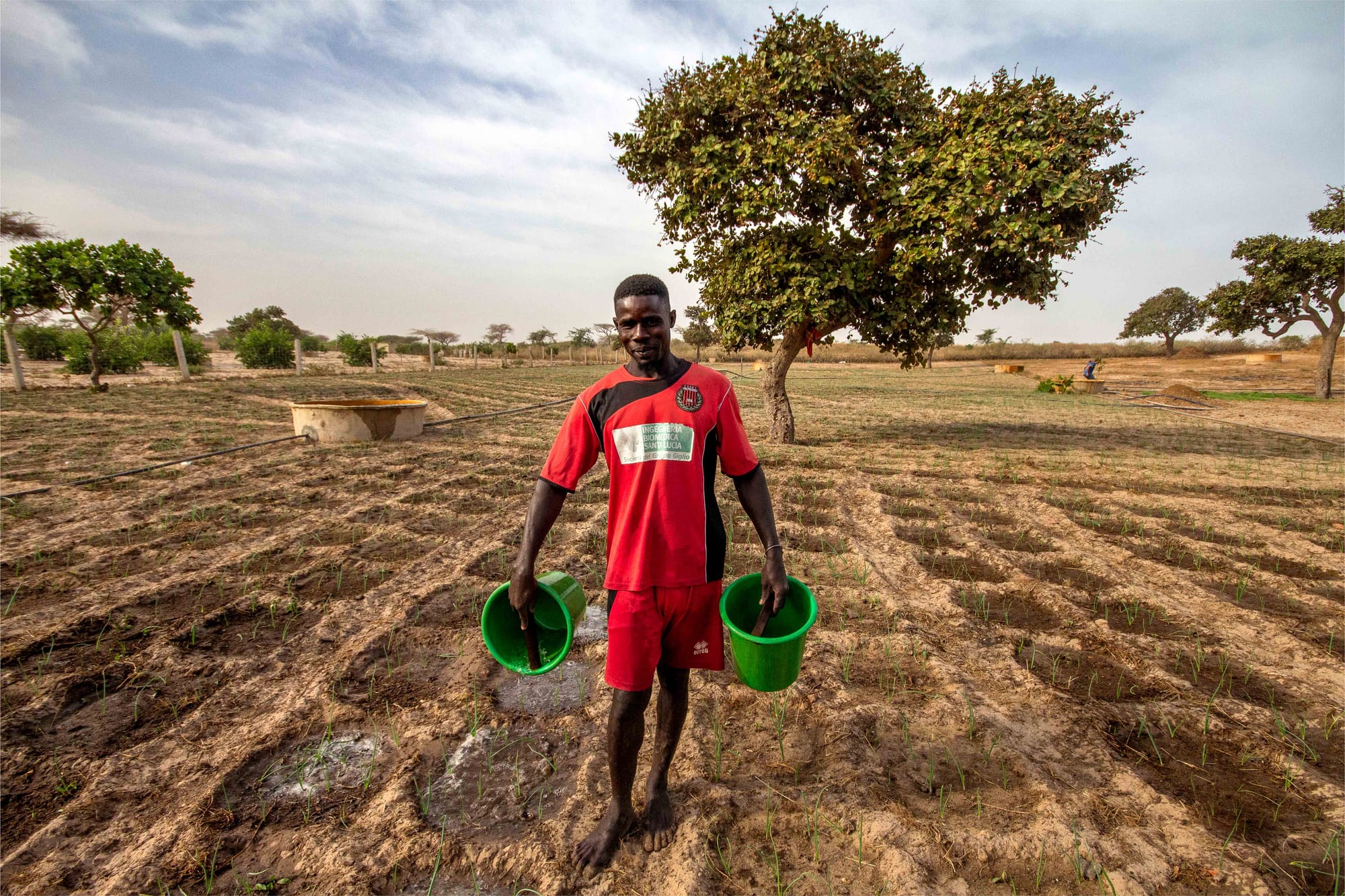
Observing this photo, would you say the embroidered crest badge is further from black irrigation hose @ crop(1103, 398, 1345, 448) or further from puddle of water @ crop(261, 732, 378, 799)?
black irrigation hose @ crop(1103, 398, 1345, 448)

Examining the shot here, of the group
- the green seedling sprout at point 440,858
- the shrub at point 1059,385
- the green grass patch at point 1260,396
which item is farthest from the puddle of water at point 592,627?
the green grass patch at point 1260,396

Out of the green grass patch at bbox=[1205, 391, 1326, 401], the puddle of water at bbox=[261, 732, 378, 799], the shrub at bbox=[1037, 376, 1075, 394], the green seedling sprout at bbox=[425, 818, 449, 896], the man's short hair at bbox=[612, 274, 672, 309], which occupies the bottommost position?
the green seedling sprout at bbox=[425, 818, 449, 896]

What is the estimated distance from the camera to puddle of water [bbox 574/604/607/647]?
3.45m

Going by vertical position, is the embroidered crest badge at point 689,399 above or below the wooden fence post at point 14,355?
below

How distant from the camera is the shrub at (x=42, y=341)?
2262cm

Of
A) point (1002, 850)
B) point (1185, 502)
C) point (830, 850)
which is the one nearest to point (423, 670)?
point (830, 850)

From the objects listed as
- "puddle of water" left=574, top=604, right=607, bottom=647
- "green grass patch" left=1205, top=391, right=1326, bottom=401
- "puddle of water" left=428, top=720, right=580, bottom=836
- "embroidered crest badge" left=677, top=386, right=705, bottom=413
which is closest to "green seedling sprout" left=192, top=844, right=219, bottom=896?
"puddle of water" left=428, top=720, right=580, bottom=836

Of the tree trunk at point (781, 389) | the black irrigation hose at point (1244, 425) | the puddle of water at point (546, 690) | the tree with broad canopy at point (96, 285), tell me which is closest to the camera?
the puddle of water at point (546, 690)

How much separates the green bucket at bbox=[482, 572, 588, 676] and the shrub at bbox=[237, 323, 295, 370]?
1143 inches

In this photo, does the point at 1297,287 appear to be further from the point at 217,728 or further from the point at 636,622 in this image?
the point at 217,728

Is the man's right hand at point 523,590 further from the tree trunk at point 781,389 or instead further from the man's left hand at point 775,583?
the tree trunk at point 781,389

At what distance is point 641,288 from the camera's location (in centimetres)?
191

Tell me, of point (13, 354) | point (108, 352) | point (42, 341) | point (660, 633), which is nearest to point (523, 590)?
point (660, 633)

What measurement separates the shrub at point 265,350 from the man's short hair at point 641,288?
2960cm
